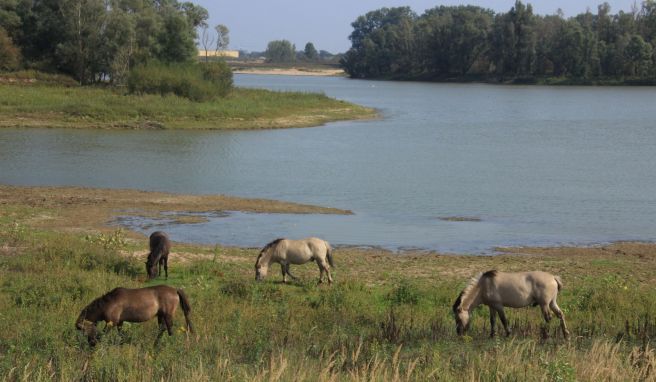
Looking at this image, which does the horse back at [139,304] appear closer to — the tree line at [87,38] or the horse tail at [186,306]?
the horse tail at [186,306]

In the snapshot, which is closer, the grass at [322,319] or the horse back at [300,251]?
the grass at [322,319]

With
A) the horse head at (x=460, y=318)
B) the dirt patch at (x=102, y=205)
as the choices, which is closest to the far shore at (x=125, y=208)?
the dirt patch at (x=102, y=205)

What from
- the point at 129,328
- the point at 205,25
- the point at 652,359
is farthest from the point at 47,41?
the point at 652,359

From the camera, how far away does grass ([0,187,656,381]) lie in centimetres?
768

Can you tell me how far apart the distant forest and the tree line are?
77030 mm

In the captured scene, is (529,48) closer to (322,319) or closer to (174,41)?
(174,41)

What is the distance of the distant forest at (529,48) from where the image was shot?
132 meters

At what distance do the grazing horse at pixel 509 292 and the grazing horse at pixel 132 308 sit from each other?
12.9ft

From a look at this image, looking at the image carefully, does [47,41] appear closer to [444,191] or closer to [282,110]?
[282,110]

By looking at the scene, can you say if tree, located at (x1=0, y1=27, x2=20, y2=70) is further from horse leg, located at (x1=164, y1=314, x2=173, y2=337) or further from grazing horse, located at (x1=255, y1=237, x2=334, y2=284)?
horse leg, located at (x1=164, y1=314, x2=173, y2=337)

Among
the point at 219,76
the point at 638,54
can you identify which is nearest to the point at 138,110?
the point at 219,76

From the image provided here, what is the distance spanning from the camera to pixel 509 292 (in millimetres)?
11766

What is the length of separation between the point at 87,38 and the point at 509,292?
67.3m

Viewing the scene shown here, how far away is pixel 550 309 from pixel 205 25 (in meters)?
99.6
